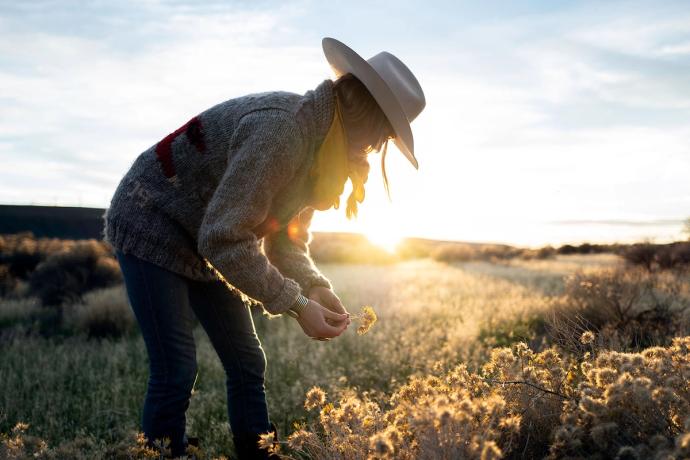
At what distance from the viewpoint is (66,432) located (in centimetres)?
411

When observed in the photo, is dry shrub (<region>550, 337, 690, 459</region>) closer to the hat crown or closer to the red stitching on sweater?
the hat crown

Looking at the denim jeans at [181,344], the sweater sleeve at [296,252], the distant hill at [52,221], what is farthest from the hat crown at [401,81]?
the distant hill at [52,221]

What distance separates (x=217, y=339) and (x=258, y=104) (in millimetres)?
1240

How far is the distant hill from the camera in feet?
96.2

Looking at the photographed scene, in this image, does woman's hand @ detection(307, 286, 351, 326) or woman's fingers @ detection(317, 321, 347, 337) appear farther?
woman's hand @ detection(307, 286, 351, 326)

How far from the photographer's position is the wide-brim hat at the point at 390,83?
7.45ft

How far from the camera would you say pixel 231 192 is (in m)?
2.14

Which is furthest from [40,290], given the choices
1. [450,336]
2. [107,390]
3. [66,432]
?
[450,336]

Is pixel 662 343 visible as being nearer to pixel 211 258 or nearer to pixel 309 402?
pixel 309 402

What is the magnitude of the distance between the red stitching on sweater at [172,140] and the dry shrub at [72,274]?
27.1 feet

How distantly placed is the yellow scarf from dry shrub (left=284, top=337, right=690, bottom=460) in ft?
2.70

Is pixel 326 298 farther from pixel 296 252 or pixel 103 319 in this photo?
pixel 103 319

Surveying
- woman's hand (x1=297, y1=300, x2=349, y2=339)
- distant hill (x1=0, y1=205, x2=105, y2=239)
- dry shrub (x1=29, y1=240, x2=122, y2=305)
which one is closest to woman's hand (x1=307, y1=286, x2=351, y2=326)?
woman's hand (x1=297, y1=300, x2=349, y2=339)

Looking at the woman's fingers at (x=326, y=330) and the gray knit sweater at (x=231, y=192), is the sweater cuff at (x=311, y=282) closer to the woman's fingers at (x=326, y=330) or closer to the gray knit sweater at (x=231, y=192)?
the gray knit sweater at (x=231, y=192)
